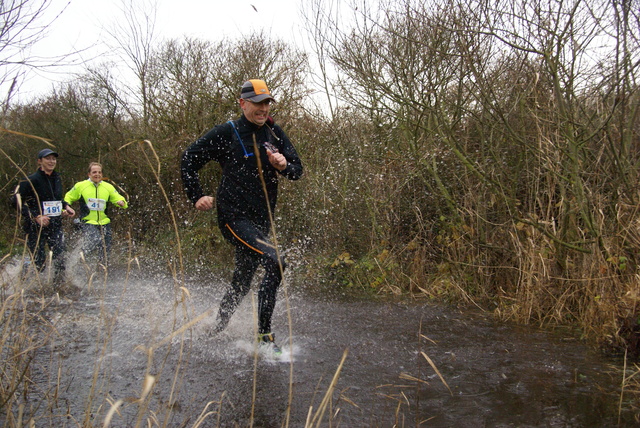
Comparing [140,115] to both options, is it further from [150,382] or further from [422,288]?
[150,382]

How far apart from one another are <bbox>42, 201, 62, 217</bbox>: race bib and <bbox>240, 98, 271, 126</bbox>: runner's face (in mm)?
4613

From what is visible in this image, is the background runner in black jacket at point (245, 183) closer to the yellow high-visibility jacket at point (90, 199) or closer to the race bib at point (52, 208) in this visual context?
the race bib at point (52, 208)

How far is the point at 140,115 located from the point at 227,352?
41.2 ft

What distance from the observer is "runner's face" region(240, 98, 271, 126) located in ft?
15.7

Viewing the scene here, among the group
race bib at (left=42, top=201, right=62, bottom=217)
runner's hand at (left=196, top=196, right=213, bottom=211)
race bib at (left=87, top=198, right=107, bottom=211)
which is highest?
race bib at (left=87, top=198, right=107, bottom=211)

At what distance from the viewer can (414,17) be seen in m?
7.49

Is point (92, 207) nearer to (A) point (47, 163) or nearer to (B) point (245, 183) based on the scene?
(A) point (47, 163)

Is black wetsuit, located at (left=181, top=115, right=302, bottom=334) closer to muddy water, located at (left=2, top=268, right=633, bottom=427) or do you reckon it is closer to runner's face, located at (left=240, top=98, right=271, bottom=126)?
runner's face, located at (left=240, top=98, right=271, bottom=126)

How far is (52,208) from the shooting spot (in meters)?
8.30

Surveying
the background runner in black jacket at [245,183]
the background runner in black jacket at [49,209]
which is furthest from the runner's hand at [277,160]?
the background runner in black jacket at [49,209]

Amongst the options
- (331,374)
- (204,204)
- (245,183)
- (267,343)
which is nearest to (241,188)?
(245,183)

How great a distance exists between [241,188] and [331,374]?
1.63 meters

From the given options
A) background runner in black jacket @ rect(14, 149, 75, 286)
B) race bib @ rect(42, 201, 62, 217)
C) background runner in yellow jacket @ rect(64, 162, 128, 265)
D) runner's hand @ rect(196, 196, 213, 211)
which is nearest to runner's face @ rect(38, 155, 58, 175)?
background runner in black jacket @ rect(14, 149, 75, 286)

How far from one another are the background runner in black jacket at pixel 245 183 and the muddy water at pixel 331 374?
0.51 meters
